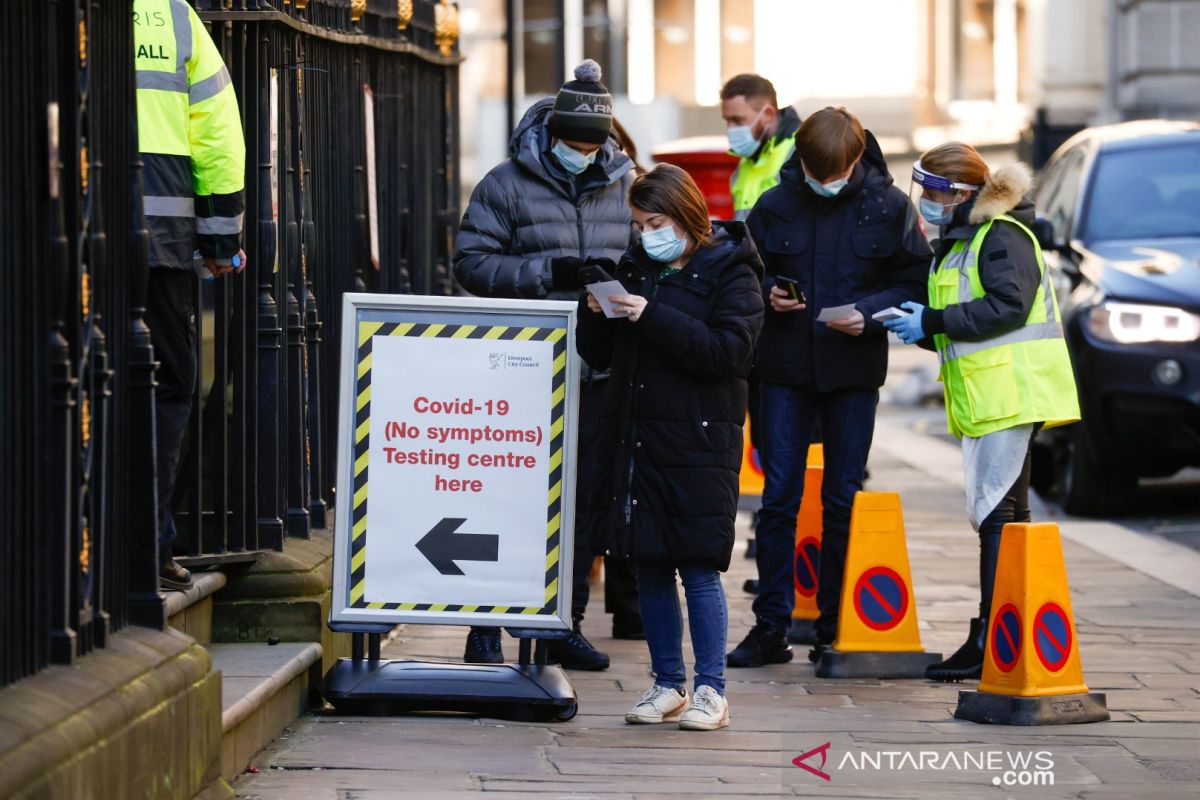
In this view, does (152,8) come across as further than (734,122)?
No

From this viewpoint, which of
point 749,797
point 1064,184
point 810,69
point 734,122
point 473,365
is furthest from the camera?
point 810,69

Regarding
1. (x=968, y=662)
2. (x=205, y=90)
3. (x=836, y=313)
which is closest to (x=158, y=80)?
(x=205, y=90)

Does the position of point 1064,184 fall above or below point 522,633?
above

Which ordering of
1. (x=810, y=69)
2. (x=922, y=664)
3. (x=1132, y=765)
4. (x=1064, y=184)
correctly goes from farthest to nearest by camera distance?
(x=810, y=69), (x=1064, y=184), (x=922, y=664), (x=1132, y=765)

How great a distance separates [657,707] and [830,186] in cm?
201

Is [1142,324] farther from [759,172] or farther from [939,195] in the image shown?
[939,195]

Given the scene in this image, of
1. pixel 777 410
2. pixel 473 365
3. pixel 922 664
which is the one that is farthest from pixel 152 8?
pixel 922 664

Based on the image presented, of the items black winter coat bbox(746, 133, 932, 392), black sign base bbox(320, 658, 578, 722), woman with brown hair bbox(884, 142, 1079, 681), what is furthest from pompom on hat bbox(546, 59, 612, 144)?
black sign base bbox(320, 658, 578, 722)

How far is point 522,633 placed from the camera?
685 cm

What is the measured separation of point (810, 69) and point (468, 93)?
462 cm

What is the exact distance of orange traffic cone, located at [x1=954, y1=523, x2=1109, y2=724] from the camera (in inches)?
265

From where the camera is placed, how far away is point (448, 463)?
6816 mm

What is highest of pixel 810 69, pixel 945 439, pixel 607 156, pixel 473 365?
pixel 810 69

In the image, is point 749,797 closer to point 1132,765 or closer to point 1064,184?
point 1132,765
